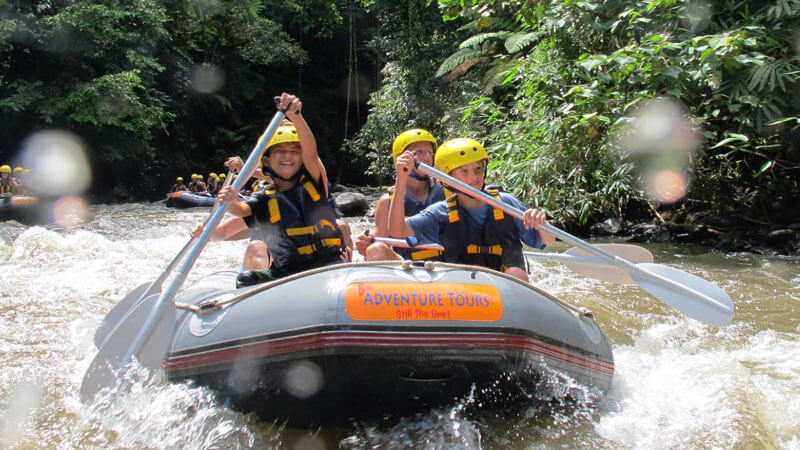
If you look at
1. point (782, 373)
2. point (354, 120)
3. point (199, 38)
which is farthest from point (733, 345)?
point (354, 120)

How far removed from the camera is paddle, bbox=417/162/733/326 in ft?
11.2

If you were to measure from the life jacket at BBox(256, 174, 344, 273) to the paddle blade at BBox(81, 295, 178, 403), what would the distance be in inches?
27.1

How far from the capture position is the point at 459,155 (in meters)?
3.62

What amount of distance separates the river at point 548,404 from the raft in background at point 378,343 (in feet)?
0.37

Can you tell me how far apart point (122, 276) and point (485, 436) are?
207 inches

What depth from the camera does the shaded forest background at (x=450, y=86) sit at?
6.84m

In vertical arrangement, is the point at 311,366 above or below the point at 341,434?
above

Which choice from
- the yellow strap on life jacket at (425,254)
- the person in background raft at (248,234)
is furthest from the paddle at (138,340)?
the yellow strap on life jacket at (425,254)

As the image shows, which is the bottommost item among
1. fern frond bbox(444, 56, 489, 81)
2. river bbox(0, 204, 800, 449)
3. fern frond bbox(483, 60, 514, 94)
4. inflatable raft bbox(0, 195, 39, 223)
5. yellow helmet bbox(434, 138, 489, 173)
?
inflatable raft bbox(0, 195, 39, 223)

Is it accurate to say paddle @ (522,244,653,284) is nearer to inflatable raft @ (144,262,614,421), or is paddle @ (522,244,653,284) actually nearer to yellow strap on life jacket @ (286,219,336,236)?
inflatable raft @ (144,262,614,421)

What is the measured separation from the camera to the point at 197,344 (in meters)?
2.85

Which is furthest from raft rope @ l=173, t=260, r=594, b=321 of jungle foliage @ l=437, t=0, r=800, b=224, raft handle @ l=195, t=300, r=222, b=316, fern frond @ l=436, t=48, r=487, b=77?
fern frond @ l=436, t=48, r=487, b=77

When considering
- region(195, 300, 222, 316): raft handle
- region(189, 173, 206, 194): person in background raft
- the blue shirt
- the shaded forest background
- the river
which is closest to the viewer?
the river

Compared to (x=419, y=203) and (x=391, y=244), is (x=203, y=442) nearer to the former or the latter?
(x=391, y=244)
